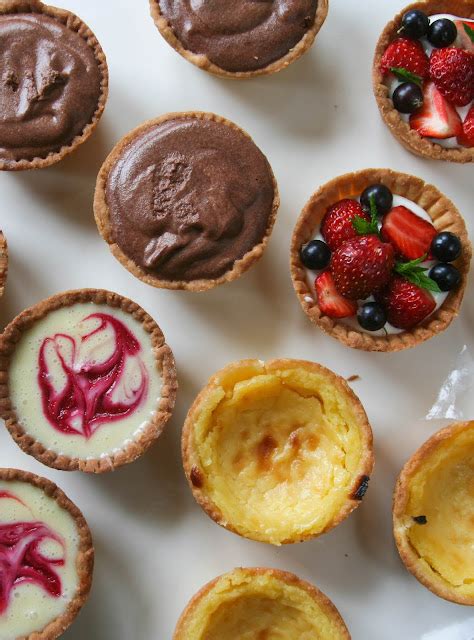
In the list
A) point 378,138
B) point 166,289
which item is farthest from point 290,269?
point 378,138

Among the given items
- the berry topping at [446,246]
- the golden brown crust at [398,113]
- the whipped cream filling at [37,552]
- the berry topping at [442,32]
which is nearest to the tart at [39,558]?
the whipped cream filling at [37,552]

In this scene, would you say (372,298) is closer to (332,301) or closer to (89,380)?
(332,301)

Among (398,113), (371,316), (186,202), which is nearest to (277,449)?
(371,316)

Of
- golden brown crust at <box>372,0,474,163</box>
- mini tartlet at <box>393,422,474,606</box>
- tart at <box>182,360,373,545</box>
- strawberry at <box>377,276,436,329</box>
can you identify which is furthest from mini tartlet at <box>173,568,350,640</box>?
golden brown crust at <box>372,0,474,163</box>

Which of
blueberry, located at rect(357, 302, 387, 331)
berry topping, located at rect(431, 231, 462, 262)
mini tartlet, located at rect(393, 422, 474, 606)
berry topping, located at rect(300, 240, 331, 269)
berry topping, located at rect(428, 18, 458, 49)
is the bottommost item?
mini tartlet, located at rect(393, 422, 474, 606)

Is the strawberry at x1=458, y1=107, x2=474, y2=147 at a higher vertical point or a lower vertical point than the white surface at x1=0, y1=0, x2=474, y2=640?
higher

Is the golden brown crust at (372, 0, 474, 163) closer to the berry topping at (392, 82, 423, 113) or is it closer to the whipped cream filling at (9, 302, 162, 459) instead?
the berry topping at (392, 82, 423, 113)

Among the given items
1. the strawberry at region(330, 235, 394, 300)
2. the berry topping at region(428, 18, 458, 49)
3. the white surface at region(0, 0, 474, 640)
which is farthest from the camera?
the white surface at region(0, 0, 474, 640)
